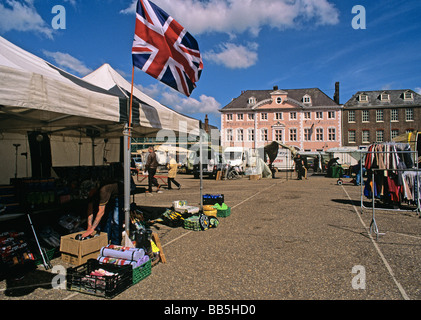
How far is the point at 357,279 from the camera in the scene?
4.12 metres

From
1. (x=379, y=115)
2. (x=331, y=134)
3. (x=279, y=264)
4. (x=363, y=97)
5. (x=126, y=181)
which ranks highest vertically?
(x=363, y=97)

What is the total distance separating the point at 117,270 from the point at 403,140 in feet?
44.4

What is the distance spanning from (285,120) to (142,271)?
52.4m

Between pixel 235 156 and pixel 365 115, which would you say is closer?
pixel 235 156

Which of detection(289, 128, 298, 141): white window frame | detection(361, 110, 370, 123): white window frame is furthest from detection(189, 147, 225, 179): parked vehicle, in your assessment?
detection(361, 110, 370, 123): white window frame

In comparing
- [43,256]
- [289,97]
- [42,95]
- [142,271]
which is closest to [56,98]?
[42,95]

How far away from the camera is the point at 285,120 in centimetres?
5356

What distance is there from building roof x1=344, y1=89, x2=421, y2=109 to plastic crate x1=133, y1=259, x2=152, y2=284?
2162 inches

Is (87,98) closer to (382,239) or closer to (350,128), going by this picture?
(382,239)

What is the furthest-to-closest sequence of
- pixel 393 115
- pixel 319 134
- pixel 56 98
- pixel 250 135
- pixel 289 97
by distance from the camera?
pixel 250 135
pixel 289 97
pixel 319 134
pixel 393 115
pixel 56 98

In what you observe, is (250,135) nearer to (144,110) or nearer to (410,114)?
(410,114)

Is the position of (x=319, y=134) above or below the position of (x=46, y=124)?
above

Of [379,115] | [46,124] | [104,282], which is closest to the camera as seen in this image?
[104,282]
